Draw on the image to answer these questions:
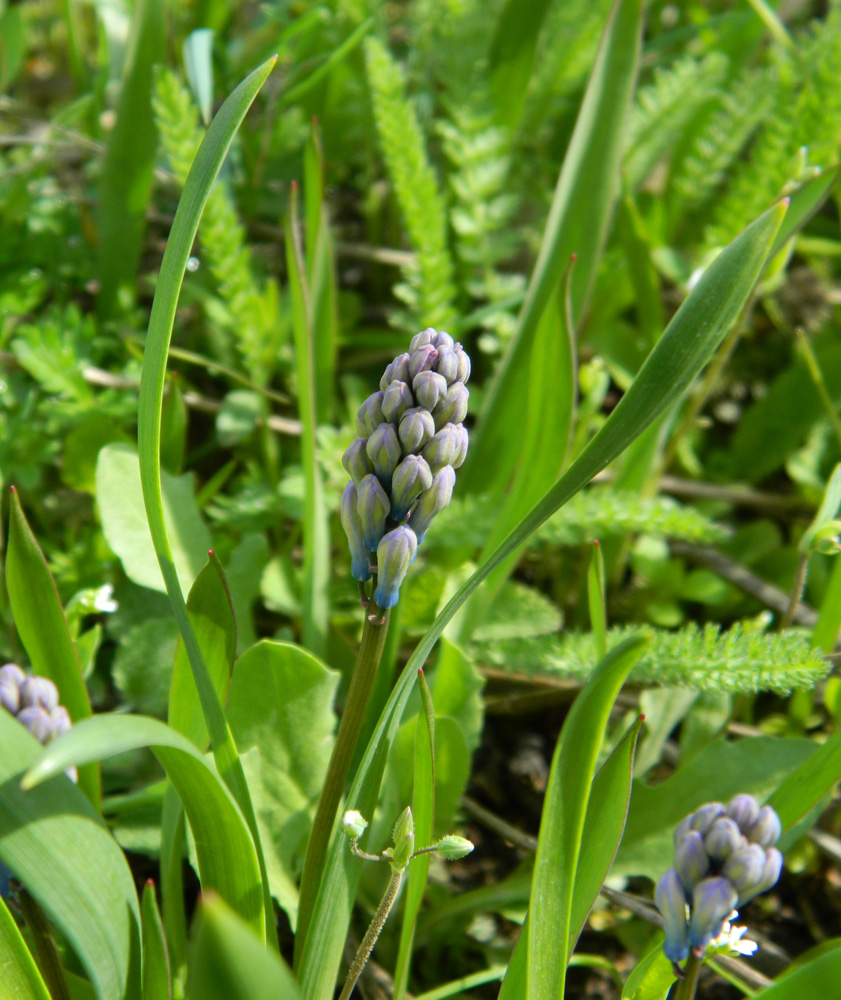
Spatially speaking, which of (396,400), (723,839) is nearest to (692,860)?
(723,839)

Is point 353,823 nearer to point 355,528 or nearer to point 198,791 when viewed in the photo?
point 198,791

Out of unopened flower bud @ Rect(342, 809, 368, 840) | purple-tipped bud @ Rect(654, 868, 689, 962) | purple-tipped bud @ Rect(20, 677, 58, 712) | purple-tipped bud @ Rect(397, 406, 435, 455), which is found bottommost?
purple-tipped bud @ Rect(654, 868, 689, 962)

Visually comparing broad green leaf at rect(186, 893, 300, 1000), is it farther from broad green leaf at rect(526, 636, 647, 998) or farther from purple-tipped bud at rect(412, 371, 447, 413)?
purple-tipped bud at rect(412, 371, 447, 413)

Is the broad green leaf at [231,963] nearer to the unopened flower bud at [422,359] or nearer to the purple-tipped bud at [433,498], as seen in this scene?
the purple-tipped bud at [433,498]

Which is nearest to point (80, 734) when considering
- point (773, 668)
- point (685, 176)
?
point (773, 668)

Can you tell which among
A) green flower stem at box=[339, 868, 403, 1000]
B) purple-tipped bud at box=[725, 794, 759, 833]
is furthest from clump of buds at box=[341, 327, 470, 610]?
purple-tipped bud at box=[725, 794, 759, 833]

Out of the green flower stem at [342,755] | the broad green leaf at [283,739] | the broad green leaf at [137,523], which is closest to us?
the green flower stem at [342,755]

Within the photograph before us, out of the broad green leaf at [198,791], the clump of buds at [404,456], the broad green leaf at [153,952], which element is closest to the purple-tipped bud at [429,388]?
the clump of buds at [404,456]
